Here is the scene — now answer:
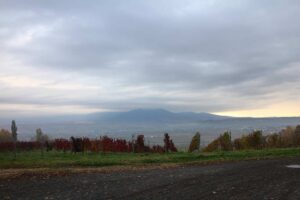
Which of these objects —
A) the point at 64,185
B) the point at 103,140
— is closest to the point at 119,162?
the point at 64,185

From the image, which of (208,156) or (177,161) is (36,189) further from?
(208,156)

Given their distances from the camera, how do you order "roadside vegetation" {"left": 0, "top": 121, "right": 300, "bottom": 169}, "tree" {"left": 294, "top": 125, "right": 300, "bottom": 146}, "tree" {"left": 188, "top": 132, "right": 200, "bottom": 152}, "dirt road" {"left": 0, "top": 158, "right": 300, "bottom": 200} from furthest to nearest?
"tree" {"left": 188, "top": 132, "right": 200, "bottom": 152} < "tree" {"left": 294, "top": 125, "right": 300, "bottom": 146} < "roadside vegetation" {"left": 0, "top": 121, "right": 300, "bottom": 169} < "dirt road" {"left": 0, "top": 158, "right": 300, "bottom": 200}

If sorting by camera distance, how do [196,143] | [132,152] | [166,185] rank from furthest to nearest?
[196,143] → [132,152] → [166,185]

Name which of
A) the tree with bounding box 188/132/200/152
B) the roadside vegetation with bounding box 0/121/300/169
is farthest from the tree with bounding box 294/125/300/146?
the tree with bounding box 188/132/200/152

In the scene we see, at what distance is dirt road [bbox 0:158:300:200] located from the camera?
49.0ft

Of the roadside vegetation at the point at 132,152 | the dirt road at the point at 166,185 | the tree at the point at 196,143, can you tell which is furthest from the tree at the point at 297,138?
the dirt road at the point at 166,185

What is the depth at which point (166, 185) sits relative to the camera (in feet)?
55.0

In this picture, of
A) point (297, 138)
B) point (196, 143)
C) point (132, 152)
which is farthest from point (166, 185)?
point (297, 138)

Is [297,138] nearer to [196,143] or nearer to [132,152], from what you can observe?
[196,143]

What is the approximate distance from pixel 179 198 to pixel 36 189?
4809 millimetres

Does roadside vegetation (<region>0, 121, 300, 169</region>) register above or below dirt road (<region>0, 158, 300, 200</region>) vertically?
above

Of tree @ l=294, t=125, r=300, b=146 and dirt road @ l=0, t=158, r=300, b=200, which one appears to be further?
tree @ l=294, t=125, r=300, b=146

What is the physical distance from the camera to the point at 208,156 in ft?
96.8

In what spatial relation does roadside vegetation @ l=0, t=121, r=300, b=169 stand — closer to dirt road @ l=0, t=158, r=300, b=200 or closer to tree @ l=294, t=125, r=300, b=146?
tree @ l=294, t=125, r=300, b=146
